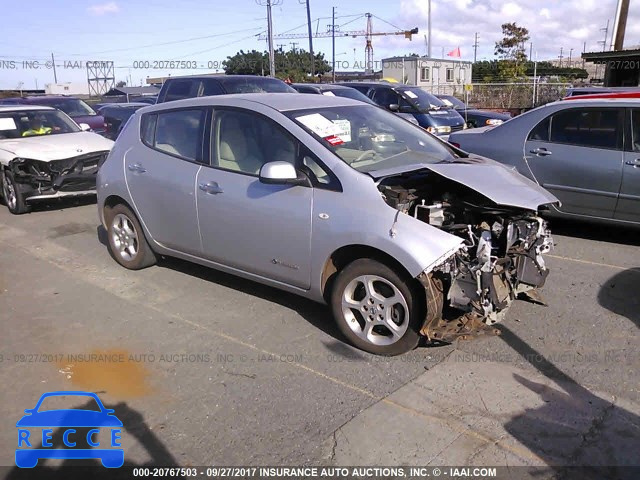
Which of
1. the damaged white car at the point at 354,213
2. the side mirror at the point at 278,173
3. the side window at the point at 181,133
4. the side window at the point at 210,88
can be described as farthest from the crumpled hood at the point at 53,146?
the side mirror at the point at 278,173

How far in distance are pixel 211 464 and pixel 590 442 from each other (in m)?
2.05

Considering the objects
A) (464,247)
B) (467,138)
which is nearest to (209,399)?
(464,247)

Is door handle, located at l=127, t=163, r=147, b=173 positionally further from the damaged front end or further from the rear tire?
the damaged front end

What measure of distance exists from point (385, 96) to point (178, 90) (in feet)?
17.9

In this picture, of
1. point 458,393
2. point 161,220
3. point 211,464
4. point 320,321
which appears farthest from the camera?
point 161,220

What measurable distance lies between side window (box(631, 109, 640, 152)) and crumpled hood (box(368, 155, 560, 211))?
8.47 ft

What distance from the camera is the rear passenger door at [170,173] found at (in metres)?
5.23

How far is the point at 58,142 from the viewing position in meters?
9.60

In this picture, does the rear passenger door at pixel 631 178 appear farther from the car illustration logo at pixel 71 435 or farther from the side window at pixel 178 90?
the side window at pixel 178 90

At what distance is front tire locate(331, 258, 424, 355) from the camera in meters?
3.96

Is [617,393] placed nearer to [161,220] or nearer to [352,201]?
[352,201]

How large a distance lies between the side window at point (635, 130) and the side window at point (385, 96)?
8.12 m

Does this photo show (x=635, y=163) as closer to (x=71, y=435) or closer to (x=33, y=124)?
(x=71, y=435)

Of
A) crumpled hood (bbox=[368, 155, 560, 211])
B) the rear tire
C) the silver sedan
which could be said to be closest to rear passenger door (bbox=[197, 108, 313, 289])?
crumpled hood (bbox=[368, 155, 560, 211])
